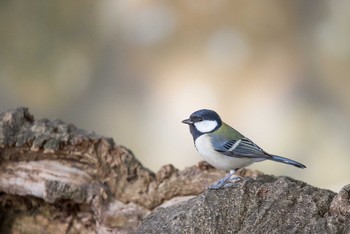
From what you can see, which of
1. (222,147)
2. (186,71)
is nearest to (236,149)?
(222,147)

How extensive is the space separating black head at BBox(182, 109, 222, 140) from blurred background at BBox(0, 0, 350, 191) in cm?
145

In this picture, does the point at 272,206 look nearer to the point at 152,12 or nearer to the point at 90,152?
the point at 90,152

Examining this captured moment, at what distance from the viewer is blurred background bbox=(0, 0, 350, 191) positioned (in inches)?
122

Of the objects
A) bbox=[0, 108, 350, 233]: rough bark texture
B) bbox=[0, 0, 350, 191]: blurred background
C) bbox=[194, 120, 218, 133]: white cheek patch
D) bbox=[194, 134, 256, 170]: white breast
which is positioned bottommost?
bbox=[0, 108, 350, 233]: rough bark texture

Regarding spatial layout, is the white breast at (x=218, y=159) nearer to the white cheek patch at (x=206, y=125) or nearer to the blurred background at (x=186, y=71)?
the white cheek patch at (x=206, y=125)

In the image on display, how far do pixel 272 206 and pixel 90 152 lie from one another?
627 millimetres

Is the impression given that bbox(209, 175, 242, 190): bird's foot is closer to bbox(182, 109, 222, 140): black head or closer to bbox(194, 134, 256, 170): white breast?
bbox(194, 134, 256, 170): white breast

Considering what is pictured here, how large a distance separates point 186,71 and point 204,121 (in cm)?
153

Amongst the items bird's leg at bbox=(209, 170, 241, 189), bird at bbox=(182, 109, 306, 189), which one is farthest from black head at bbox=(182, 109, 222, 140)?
bird's leg at bbox=(209, 170, 241, 189)

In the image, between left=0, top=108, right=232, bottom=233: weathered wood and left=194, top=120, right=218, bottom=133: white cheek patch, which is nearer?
left=194, top=120, right=218, bottom=133: white cheek patch

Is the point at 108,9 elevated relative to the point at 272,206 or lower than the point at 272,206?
elevated

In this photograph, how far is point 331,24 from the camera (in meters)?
3.09

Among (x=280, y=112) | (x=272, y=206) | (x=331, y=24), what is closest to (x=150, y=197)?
(x=272, y=206)

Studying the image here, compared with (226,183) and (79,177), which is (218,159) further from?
(79,177)
